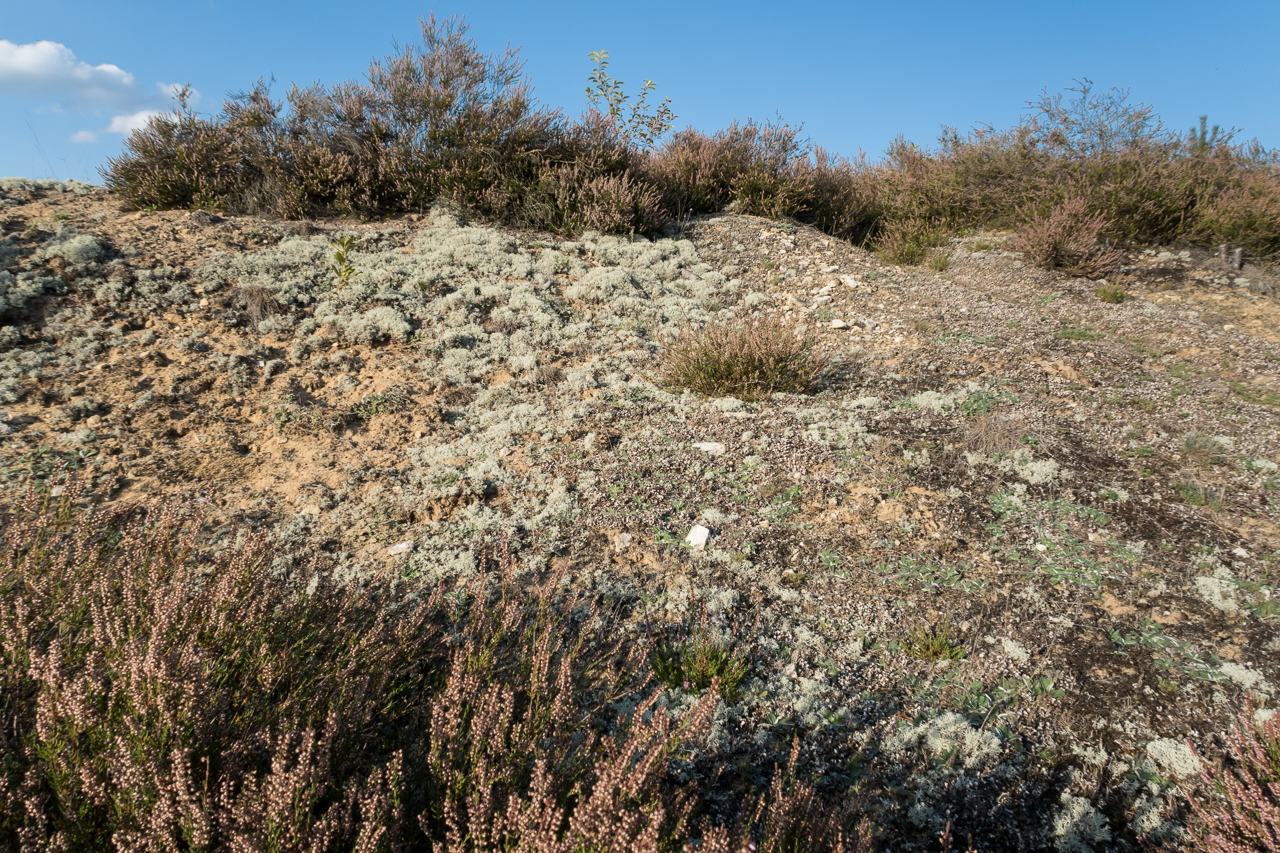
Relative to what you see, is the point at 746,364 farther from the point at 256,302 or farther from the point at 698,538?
the point at 256,302

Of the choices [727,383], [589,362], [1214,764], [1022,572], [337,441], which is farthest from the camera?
[589,362]

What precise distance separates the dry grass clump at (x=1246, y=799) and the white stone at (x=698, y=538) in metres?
2.75

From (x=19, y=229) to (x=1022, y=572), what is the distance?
1094 centimetres

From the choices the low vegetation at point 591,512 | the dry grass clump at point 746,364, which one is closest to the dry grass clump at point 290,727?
the low vegetation at point 591,512

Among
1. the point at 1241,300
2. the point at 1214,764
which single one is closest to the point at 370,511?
the point at 1214,764

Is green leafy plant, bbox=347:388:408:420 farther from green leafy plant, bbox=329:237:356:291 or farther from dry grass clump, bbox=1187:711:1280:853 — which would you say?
dry grass clump, bbox=1187:711:1280:853

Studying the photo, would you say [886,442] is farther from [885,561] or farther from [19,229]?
[19,229]

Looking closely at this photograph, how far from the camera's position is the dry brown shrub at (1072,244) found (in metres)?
9.16

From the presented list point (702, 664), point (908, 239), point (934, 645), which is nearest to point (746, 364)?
point (934, 645)

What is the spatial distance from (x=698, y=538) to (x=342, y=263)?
6.23 meters

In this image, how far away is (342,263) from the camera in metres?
7.84

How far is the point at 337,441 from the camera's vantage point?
17.6 ft

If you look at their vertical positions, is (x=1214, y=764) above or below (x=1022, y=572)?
below

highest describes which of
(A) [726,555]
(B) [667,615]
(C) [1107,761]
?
(A) [726,555]
